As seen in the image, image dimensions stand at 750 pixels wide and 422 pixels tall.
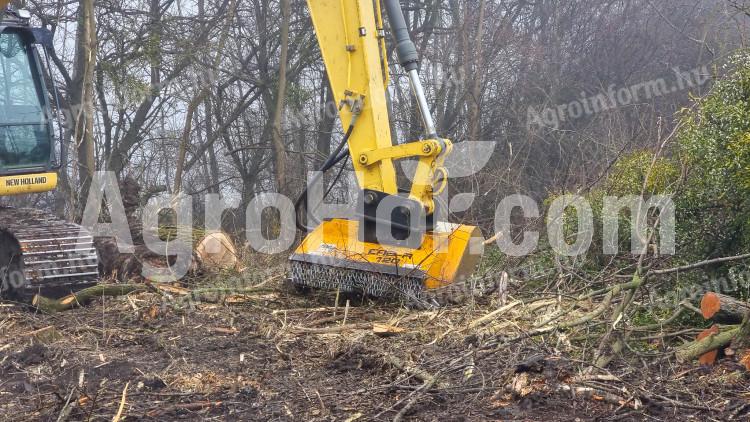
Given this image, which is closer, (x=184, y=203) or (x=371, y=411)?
(x=371, y=411)

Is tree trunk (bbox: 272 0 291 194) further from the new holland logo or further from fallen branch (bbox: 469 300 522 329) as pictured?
fallen branch (bbox: 469 300 522 329)

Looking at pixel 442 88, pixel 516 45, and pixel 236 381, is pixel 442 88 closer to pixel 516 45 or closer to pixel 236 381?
pixel 516 45

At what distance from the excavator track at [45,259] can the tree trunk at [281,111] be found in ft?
27.1

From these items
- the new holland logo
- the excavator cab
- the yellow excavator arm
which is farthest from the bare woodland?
the yellow excavator arm

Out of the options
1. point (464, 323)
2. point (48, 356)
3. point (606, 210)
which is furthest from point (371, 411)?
point (606, 210)

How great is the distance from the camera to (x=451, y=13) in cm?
1828

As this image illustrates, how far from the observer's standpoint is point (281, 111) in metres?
16.1

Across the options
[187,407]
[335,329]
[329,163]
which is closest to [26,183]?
[329,163]

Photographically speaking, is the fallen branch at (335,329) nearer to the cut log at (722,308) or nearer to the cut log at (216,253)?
the cut log at (722,308)

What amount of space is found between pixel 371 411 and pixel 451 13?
49.7 feet

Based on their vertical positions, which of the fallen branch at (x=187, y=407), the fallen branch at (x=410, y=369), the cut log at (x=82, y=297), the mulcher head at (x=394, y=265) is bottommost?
the fallen branch at (x=187, y=407)

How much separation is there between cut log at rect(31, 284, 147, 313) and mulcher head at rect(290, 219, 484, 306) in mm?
1378

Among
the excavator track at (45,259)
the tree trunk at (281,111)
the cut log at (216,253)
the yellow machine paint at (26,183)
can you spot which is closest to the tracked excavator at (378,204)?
the excavator track at (45,259)

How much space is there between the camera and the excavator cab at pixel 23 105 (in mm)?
7609
